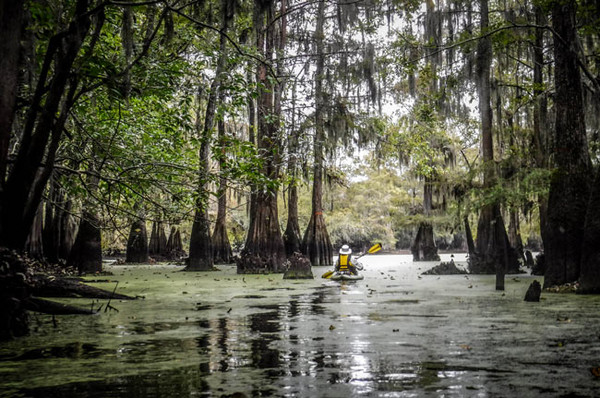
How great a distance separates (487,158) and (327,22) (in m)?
10.1

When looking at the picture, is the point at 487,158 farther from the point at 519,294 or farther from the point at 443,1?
the point at 519,294

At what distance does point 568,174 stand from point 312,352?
7.64 metres

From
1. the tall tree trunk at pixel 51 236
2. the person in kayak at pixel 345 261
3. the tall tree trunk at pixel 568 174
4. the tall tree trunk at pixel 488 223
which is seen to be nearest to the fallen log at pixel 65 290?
the person in kayak at pixel 345 261

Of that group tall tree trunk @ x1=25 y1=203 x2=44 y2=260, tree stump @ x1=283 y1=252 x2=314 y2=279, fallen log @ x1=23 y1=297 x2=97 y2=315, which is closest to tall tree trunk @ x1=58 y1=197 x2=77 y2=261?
tall tree trunk @ x1=25 y1=203 x2=44 y2=260

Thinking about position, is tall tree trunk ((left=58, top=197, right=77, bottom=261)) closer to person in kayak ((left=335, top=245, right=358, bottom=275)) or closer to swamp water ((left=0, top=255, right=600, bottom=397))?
person in kayak ((left=335, top=245, right=358, bottom=275))

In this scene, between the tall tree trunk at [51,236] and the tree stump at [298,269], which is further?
the tall tree trunk at [51,236]

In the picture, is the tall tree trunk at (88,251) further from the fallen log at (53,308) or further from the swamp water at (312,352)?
the fallen log at (53,308)

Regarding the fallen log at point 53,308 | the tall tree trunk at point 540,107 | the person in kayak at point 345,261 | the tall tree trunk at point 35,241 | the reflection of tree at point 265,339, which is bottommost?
the reflection of tree at point 265,339

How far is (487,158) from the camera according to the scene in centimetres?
1655

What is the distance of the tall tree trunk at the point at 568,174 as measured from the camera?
949 cm

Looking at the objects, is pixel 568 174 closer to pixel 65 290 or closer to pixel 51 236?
pixel 65 290

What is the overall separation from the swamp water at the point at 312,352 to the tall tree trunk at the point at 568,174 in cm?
265

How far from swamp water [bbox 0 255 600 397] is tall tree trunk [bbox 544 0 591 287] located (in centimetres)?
265

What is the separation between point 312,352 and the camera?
12.8 ft
